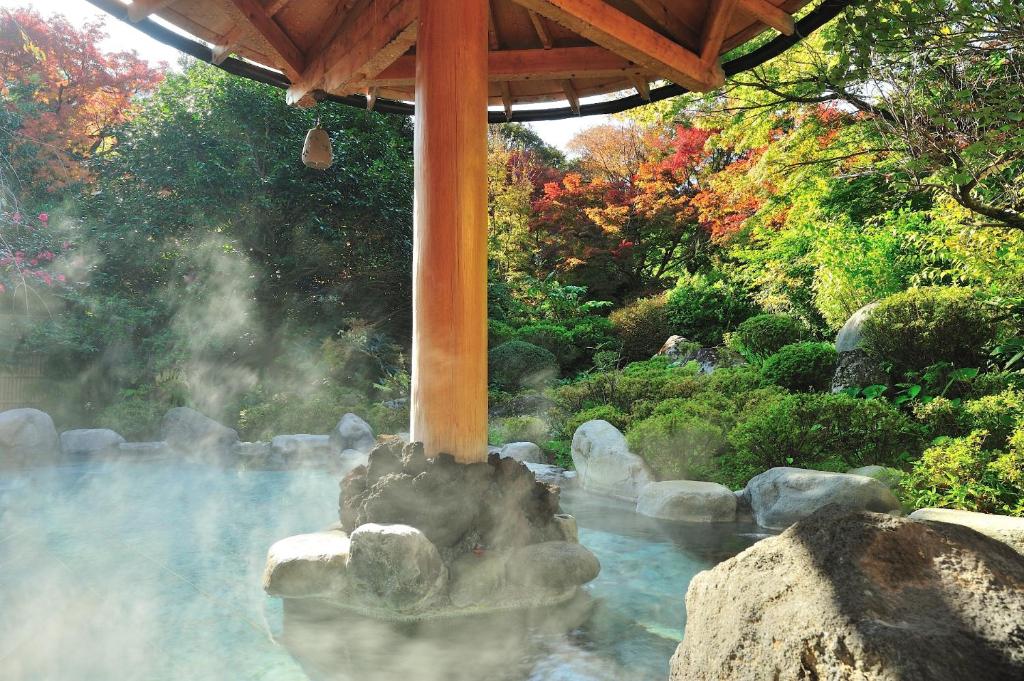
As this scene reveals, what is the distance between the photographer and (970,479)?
4.94m

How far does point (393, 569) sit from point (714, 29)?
3894mm

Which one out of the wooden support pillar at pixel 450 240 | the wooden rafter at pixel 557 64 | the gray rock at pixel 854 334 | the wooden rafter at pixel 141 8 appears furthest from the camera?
the gray rock at pixel 854 334

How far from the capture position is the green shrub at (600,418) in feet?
28.0

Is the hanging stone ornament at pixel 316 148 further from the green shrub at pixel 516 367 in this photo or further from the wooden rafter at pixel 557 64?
the green shrub at pixel 516 367

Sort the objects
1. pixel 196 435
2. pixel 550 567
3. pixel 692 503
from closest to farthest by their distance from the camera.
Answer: pixel 550 567 → pixel 692 503 → pixel 196 435

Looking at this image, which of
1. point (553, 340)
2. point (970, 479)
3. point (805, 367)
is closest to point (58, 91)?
point (553, 340)

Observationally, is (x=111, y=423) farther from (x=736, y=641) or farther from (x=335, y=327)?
(x=736, y=641)

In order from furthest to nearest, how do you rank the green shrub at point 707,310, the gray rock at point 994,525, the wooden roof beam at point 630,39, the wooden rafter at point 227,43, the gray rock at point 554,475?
1. the green shrub at point 707,310
2. the gray rock at point 554,475
3. the wooden rafter at point 227,43
4. the wooden roof beam at point 630,39
5. the gray rock at point 994,525

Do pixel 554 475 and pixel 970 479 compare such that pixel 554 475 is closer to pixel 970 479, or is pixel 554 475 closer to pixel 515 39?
pixel 970 479

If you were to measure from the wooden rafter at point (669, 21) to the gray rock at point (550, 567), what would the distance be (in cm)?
351

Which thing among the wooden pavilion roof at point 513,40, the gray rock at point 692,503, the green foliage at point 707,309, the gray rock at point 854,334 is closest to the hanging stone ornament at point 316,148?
the wooden pavilion roof at point 513,40

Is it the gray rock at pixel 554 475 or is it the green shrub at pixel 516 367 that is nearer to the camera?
the gray rock at pixel 554 475

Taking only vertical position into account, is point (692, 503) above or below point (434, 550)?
below

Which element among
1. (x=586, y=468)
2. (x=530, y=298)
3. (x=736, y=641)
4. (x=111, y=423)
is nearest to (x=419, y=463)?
(x=736, y=641)
